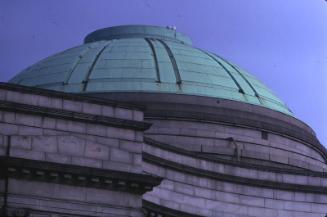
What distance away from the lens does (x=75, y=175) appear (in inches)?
1828

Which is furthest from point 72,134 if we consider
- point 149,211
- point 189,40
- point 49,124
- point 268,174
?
point 189,40

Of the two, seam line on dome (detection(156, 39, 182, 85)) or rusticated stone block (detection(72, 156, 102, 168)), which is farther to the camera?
seam line on dome (detection(156, 39, 182, 85))

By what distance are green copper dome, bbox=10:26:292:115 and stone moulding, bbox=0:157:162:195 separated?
15668 mm

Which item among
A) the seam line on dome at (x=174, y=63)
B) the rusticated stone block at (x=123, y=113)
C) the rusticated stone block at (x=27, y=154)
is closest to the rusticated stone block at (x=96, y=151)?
the rusticated stone block at (x=123, y=113)

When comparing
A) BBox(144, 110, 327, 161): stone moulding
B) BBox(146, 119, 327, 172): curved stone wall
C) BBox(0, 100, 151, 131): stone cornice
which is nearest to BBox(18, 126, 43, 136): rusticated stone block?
BBox(0, 100, 151, 131): stone cornice

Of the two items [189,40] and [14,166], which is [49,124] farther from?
[189,40]

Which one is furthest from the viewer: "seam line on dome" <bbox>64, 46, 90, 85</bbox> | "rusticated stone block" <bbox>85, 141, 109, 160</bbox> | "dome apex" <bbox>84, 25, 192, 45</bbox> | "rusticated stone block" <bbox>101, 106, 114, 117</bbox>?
"dome apex" <bbox>84, 25, 192, 45</bbox>

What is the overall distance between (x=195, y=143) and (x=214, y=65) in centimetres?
Result: 685

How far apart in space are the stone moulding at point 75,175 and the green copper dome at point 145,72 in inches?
617

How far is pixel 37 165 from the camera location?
150ft

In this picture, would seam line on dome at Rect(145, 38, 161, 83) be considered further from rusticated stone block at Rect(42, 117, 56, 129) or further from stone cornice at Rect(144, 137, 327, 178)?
rusticated stone block at Rect(42, 117, 56, 129)

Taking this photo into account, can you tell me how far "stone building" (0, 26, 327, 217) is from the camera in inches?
1832

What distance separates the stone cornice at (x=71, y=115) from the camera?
153ft

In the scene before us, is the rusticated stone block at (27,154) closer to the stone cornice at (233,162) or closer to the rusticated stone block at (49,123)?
the rusticated stone block at (49,123)
